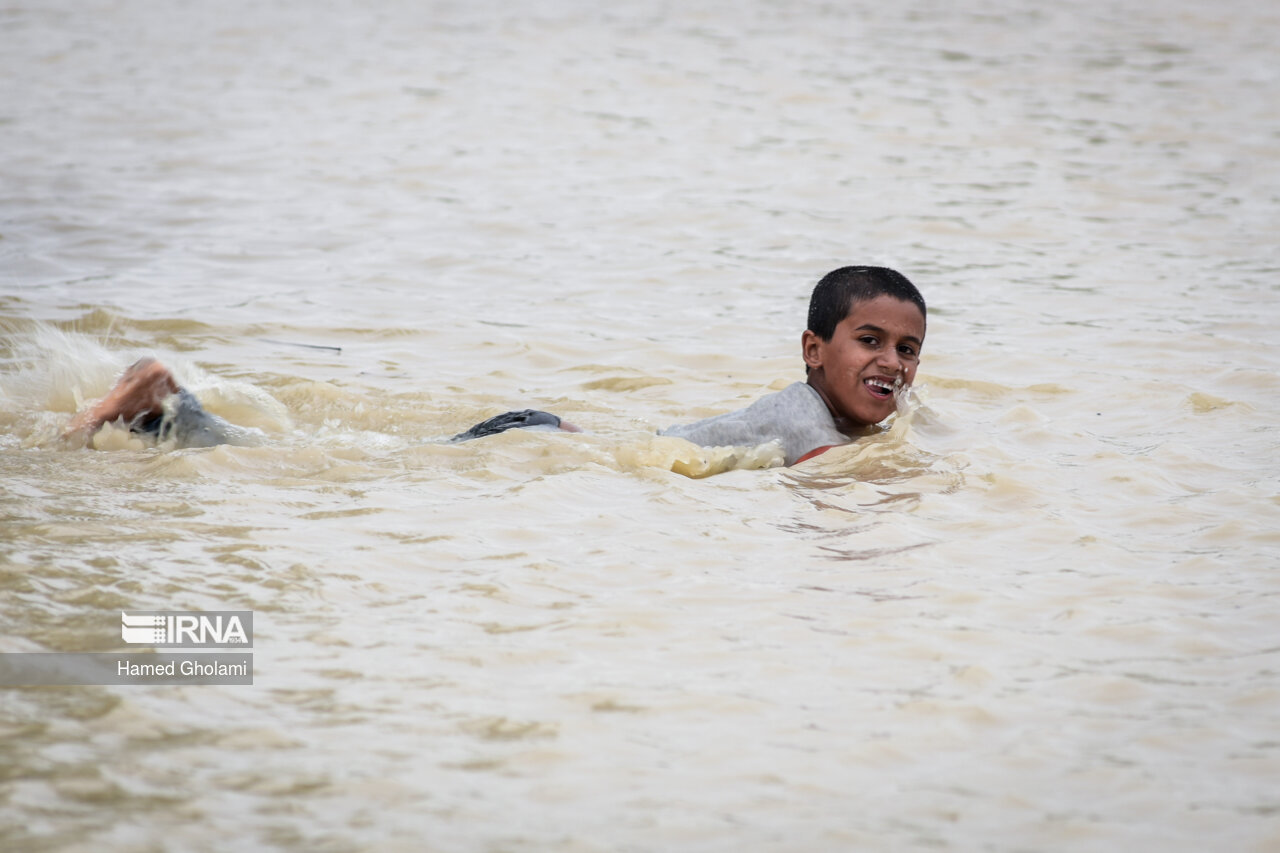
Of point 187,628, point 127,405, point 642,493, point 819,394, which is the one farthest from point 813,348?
point 187,628

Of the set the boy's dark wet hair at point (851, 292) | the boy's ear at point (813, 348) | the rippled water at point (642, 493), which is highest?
the boy's dark wet hair at point (851, 292)

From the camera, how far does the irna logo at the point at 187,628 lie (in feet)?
11.3

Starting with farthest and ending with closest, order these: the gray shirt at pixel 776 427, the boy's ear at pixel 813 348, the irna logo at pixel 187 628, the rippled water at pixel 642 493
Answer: the boy's ear at pixel 813 348, the gray shirt at pixel 776 427, the irna logo at pixel 187 628, the rippled water at pixel 642 493

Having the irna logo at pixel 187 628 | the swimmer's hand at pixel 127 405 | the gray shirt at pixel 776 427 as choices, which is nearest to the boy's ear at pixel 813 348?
the gray shirt at pixel 776 427

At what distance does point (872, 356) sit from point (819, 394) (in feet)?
1.10

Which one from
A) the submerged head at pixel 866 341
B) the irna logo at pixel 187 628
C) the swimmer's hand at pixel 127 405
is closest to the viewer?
the irna logo at pixel 187 628

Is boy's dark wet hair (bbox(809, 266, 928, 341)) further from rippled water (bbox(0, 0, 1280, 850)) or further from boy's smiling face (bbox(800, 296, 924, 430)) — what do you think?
rippled water (bbox(0, 0, 1280, 850))

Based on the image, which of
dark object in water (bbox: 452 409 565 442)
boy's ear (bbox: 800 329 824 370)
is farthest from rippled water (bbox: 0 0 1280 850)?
boy's ear (bbox: 800 329 824 370)

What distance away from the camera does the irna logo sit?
11.3 ft

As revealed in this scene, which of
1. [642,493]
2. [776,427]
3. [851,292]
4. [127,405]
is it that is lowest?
[642,493]

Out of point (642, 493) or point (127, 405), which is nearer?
point (642, 493)

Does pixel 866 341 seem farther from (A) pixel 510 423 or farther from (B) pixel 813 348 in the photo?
(A) pixel 510 423

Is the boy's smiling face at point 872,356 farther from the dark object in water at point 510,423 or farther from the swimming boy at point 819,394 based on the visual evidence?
the dark object in water at point 510,423

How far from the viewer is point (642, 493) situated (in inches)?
199
